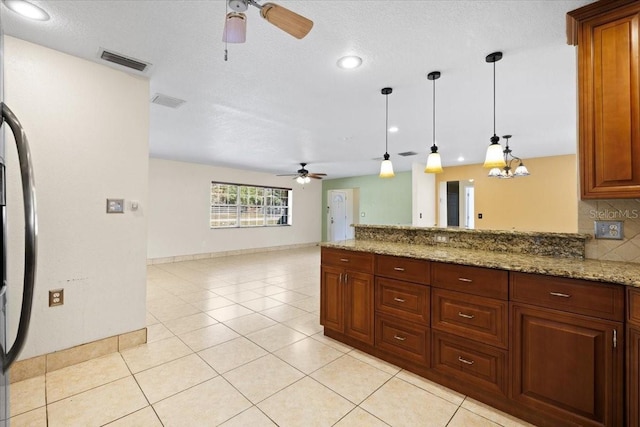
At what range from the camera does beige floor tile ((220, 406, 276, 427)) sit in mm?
1662

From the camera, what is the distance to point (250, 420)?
1.70 m

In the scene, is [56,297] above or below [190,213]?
below

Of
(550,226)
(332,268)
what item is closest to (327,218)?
(550,226)

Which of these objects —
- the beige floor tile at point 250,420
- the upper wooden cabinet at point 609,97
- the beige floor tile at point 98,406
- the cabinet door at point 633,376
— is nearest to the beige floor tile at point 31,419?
the beige floor tile at point 98,406

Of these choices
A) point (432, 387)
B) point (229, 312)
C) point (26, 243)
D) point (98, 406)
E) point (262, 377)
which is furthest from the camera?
point (229, 312)

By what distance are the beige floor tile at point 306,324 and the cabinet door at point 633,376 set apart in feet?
7.15

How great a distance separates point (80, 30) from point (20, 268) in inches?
67.3

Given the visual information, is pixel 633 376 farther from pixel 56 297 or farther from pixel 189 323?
pixel 56 297

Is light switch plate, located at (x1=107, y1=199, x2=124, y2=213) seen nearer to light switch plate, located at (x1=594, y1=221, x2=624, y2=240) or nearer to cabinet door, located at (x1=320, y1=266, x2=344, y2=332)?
cabinet door, located at (x1=320, y1=266, x2=344, y2=332)

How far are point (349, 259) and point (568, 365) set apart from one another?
153 centimetres

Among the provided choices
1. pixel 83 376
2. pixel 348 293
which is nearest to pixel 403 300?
pixel 348 293

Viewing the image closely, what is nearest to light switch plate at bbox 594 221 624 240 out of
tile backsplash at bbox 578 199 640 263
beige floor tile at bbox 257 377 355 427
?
tile backsplash at bbox 578 199 640 263

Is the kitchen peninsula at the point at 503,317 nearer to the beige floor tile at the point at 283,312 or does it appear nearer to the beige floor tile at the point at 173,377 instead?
the beige floor tile at the point at 283,312

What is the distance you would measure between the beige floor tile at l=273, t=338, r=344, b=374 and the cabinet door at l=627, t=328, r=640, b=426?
1724 millimetres
